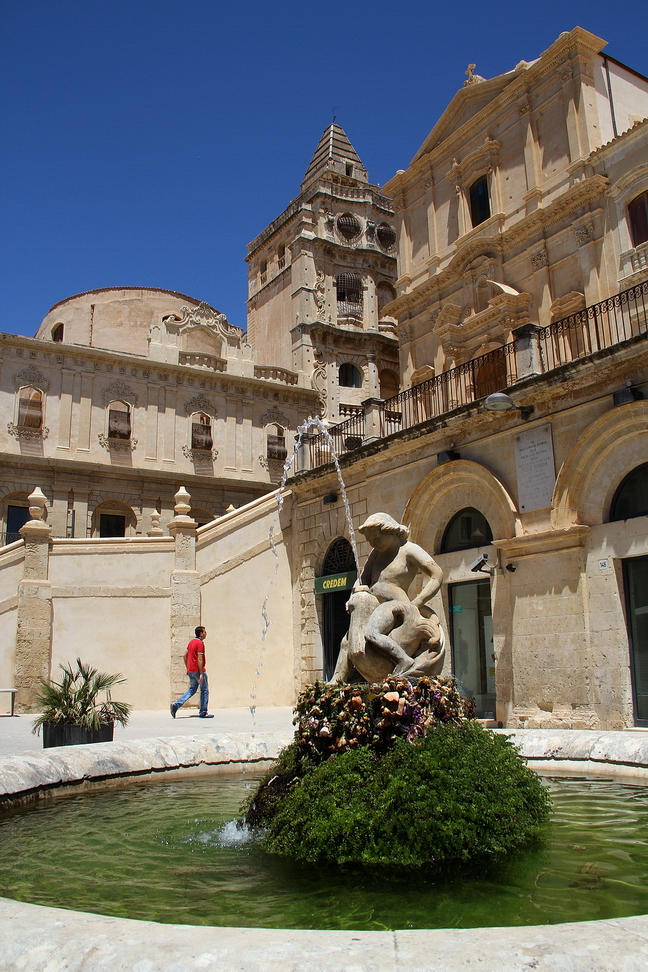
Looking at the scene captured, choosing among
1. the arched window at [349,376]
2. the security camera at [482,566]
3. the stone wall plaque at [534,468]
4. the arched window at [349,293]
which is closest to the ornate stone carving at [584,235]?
the stone wall plaque at [534,468]

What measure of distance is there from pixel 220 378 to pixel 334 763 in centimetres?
2751

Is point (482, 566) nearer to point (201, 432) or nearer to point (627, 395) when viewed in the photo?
point (627, 395)

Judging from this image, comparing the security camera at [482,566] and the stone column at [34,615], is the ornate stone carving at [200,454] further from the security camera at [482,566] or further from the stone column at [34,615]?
the security camera at [482,566]

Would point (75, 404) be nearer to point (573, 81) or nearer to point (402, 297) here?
point (402, 297)

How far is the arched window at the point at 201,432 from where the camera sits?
3038 cm

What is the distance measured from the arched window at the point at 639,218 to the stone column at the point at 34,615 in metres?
14.6

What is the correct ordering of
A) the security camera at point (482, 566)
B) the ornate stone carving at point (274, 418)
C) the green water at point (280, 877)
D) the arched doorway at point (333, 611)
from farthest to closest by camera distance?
the ornate stone carving at point (274, 418)
the arched doorway at point (333, 611)
the security camera at point (482, 566)
the green water at point (280, 877)

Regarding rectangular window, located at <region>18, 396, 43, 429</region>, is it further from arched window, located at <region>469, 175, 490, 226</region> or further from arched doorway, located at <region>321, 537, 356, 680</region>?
arched window, located at <region>469, 175, 490, 226</region>

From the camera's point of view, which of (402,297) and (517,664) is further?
(402,297)

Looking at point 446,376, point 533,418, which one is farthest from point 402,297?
point 533,418

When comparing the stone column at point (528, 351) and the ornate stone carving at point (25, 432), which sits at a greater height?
the ornate stone carving at point (25, 432)

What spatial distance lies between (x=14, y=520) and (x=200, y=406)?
26.9 ft

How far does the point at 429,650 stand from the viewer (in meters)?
6.46

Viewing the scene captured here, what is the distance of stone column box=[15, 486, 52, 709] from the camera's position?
1681 centimetres
